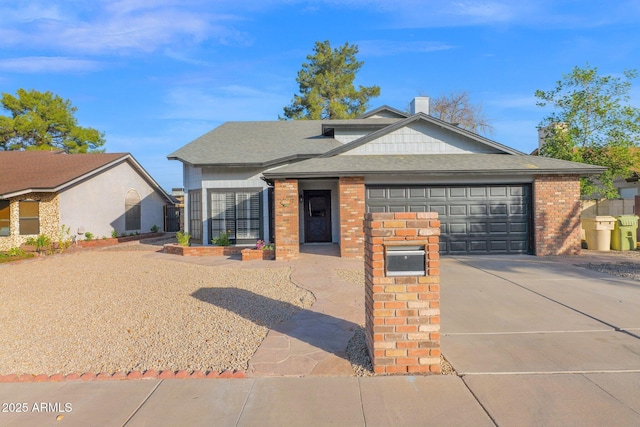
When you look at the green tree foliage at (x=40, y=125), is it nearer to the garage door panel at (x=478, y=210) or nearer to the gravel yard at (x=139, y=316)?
the gravel yard at (x=139, y=316)

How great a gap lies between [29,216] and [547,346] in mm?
18437

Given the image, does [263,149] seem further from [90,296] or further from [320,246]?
[90,296]

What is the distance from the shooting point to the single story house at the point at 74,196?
14.7 metres

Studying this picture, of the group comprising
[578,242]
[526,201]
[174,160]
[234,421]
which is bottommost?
[234,421]

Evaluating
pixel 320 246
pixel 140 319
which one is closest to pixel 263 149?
pixel 320 246

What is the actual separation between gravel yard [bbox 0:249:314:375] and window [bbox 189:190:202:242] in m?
4.57

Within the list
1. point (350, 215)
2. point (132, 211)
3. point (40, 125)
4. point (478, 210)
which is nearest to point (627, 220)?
point (478, 210)

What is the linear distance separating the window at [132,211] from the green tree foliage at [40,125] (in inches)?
589

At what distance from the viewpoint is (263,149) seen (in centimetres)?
1484

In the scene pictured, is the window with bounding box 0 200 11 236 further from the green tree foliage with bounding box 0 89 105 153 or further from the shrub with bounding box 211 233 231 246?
the green tree foliage with bounding box 0 89 105 153

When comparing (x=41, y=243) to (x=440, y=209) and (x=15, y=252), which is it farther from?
(x=440, y=209)

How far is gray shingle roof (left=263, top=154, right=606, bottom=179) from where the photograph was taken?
417 inches

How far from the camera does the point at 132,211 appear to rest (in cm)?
1959

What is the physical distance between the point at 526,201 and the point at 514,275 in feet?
13.3
